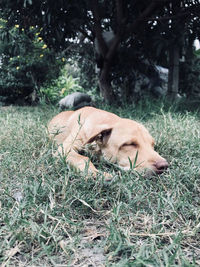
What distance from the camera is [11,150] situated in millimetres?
2492

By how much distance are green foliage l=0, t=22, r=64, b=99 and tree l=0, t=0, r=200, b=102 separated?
1977 mm

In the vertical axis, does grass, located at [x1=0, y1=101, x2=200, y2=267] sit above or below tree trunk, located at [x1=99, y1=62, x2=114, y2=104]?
below

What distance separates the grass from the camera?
1.19 metres

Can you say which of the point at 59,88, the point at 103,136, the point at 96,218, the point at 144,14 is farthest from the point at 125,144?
the point at 59,88

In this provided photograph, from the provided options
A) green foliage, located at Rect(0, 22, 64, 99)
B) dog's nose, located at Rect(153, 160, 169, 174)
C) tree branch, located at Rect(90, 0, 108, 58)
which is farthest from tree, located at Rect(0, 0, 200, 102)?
dog's nose, located at Rect(153, 160, 169, 174)

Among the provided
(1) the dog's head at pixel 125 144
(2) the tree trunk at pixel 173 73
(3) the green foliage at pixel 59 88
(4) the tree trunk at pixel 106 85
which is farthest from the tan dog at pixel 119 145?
(3) the green foliage at pixel 59 88

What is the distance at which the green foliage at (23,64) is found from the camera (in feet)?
26.1

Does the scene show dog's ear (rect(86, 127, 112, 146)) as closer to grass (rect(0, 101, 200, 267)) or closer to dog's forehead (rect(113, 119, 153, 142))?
dog's forehead (rect(113, 119, 153, 142))

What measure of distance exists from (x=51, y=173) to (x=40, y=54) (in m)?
6.84

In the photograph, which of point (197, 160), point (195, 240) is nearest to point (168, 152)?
point (197, 160)

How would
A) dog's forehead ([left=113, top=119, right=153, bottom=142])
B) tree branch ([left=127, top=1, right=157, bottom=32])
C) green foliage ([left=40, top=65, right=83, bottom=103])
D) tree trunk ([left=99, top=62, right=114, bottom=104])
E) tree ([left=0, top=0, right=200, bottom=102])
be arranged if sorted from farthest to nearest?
green foliage ([left=40, top=65, right=83, bottom=103]), tree trunk ([left=99, top=62, right=114, bottom=104]), tree branch ([left=127, top=1, right=157, bottom=32]), tree ([left=0, top=0, right=200, bottom=102]), dog's forehead ([left=113, top=119, right=153, bottom=142])

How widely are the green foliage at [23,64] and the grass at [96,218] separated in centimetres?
638

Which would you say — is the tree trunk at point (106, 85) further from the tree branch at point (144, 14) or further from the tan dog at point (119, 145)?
the tan dog at point (119, 145)

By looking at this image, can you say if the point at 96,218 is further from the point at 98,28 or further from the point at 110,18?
the point at 110,18
